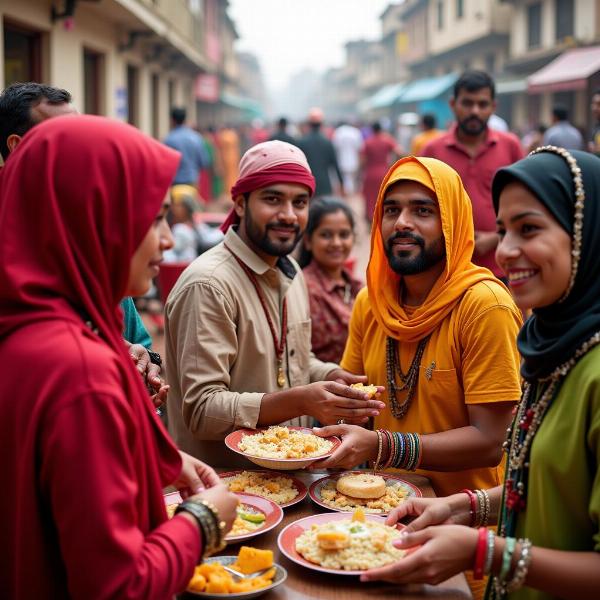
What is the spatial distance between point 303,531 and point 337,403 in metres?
0.60

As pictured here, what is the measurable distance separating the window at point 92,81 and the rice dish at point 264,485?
956cm

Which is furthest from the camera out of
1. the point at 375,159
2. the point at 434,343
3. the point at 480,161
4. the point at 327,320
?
the point at 375,159

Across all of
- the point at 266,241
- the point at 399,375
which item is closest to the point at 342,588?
the point at 399,375

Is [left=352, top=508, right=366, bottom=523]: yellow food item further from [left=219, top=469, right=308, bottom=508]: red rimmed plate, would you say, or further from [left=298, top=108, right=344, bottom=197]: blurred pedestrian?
[left=298, top=108, right=344, bottom=197]: blurred pedestrian

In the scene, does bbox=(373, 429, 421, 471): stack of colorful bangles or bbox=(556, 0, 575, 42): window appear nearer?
bbox=(373, 429, 421, 471): stack of colorful bangles

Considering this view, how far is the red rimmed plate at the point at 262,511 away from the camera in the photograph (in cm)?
215

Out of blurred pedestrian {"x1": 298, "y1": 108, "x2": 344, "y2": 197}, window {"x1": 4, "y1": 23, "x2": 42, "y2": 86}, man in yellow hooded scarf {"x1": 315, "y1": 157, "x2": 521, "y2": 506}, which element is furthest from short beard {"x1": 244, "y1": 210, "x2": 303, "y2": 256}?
blurred pedestrian {"x1": 298, "y1": 108, "x2": 344, "y2": 197}

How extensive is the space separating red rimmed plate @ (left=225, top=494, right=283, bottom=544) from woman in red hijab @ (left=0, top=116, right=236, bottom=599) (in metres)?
0.46

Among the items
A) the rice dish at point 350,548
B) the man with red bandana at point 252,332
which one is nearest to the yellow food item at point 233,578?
the rice dish at point 350,548

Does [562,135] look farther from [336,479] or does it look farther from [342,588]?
[342,588]

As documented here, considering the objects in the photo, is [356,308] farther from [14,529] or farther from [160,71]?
[160,71]

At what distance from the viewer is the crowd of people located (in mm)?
1490

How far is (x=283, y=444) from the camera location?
104 inches

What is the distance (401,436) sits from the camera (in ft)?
8.92
